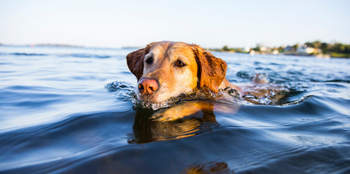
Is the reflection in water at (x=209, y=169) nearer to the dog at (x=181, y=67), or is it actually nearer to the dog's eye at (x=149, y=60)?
the dog at (x=181, y=67)

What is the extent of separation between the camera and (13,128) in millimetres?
2555

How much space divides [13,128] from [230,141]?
2.68 m

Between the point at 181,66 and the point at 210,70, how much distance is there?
0.63 m

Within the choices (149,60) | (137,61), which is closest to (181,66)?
(149,60)

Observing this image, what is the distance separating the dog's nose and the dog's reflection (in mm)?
346

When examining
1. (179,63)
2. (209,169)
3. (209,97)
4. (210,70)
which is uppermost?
(179,63)

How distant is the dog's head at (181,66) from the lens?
147 inches

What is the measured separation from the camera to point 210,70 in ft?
13.6

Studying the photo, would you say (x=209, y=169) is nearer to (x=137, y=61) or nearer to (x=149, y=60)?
(x=149, y=60)

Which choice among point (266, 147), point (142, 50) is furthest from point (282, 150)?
point (142, 50)

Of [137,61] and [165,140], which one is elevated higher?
[137,61]

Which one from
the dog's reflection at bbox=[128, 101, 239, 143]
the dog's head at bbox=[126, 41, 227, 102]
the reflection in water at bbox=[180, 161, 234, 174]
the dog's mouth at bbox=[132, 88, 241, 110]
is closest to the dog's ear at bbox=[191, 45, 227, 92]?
the dog's head at bbox=[126, 41, 227, 102]

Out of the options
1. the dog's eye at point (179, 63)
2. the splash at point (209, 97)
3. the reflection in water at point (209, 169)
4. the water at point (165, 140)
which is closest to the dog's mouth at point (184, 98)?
the splash at point (209, 97)

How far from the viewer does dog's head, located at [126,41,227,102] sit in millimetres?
3725
